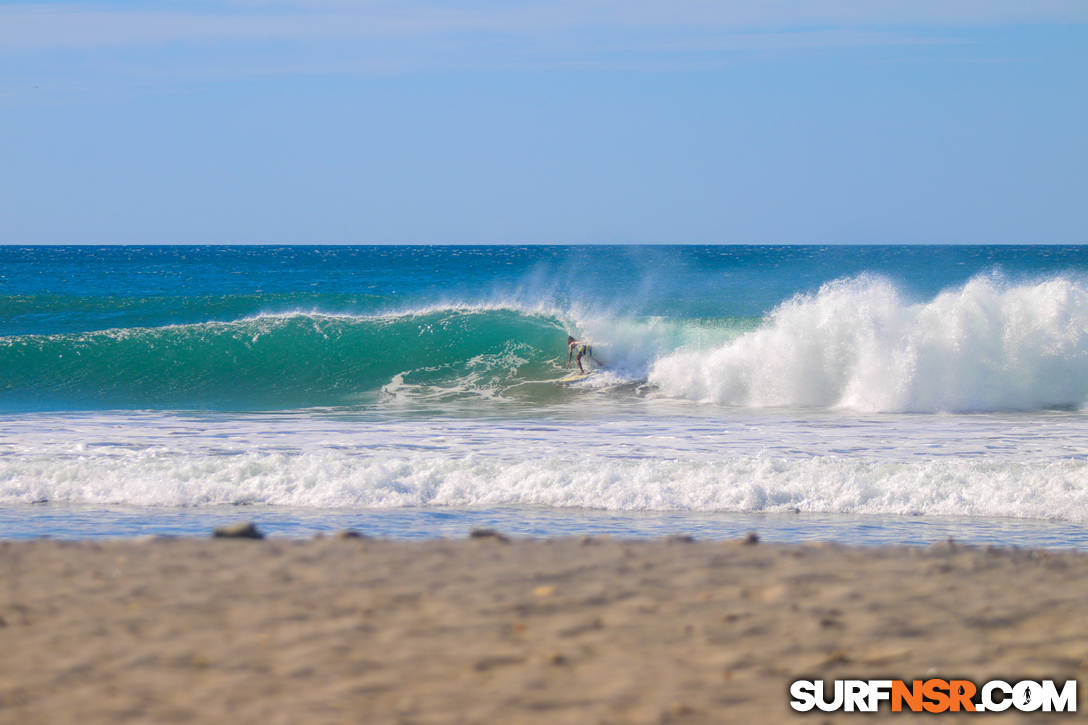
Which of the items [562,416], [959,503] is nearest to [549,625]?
[959,503]

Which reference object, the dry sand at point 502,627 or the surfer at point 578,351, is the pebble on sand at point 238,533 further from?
the surfer at point 578,351

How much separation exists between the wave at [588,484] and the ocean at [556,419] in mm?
29

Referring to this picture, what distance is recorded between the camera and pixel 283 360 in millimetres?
19219

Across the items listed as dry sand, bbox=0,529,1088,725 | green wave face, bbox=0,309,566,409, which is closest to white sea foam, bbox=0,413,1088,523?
dry sand, bbox=0,529,1088,725

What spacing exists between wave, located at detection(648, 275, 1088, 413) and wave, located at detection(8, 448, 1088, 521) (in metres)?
5.10

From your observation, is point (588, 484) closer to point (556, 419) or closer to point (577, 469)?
point (577, 469)

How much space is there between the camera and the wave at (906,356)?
14.6 m

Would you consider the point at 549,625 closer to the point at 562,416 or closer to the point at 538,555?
the point at 538,555

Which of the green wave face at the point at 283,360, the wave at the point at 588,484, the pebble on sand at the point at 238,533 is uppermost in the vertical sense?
the green wave face at the point at 283,360

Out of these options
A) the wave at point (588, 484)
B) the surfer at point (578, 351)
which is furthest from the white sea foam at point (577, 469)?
the surfer at point (578, 351)

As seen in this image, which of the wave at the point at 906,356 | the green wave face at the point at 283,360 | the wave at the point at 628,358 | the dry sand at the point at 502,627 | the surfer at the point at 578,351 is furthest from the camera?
the surfer at the point at 578,351

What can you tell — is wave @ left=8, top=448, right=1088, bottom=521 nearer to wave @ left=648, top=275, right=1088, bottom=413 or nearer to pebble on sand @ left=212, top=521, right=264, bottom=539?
pebble on sand @ left=212, top=521, right=264, bottom=539

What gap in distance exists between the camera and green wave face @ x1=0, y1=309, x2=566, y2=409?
16.9 metres

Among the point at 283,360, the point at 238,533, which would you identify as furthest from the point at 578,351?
the point at 238,533
